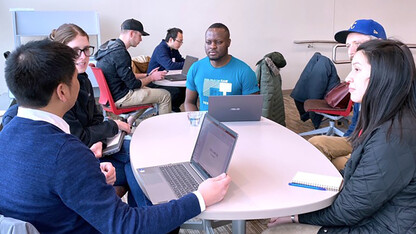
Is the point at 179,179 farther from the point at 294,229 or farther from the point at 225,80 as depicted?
the point at 225,80

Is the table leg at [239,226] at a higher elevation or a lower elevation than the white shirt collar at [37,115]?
lower

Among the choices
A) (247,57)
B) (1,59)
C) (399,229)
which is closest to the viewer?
(399,229)

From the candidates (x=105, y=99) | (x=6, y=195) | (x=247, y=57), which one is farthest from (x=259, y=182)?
(x=247, y=57)

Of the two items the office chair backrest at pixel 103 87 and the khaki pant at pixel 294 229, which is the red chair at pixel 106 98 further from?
the khaki pant at pixel 294 229

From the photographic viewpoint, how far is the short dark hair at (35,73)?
1031mm

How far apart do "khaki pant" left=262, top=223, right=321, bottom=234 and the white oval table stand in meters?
0.13

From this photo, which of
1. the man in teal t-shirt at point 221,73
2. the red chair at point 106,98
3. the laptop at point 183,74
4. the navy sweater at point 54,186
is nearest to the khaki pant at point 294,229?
the navy sweater at point 54,186

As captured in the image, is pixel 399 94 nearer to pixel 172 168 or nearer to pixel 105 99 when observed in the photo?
pixel 172 168

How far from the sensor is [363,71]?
1.35 m

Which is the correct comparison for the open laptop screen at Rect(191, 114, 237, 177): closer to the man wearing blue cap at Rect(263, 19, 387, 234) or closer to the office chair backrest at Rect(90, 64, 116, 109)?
the man wearing blue cap at Rect(263, 19, 387, 234)

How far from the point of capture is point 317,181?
1388 mm

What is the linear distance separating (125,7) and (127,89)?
85.4 inches

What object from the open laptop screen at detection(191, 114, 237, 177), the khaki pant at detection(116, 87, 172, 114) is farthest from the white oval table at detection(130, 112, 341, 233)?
the khaki pant at detection(116, 87, 172, 114)

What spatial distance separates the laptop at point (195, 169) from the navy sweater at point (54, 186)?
0.25 meters
